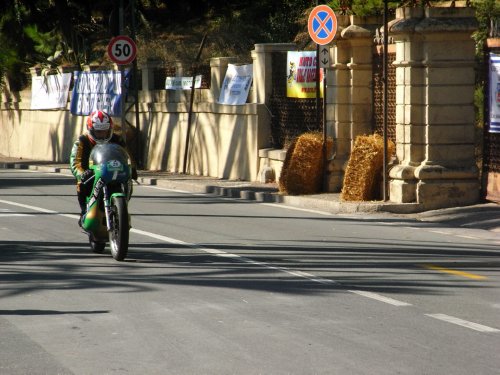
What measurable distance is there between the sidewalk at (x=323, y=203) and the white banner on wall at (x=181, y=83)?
2203 mm

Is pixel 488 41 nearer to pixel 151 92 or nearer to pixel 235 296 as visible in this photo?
pixel 235 296

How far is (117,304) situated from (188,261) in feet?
9.22

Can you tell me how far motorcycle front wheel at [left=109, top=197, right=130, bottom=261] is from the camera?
39.5ft

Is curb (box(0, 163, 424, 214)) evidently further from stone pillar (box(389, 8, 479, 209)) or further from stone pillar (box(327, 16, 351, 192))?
stone pillar (box(327, 16, 351, 192))

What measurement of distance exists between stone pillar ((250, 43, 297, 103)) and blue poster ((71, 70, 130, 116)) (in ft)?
25.2

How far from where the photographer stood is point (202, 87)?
27.6 metres

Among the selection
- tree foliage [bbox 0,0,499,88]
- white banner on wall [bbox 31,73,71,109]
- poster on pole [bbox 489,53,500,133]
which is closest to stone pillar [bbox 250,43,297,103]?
poster on pole [bbox 489,53,500,133]

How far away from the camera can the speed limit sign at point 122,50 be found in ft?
89.4

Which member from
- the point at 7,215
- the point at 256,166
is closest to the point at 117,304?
the point at 7,215

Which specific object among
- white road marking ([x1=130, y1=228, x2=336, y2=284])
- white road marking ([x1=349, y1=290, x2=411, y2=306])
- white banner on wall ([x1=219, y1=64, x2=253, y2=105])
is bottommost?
white road marking ([x1=349, y1=290, x2=411, y2=306])

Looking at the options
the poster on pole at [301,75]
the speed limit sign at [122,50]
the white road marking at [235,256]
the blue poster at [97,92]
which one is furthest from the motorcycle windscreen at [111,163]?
the blue poster at [97,92]

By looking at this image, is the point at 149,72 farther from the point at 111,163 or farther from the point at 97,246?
the point at 111,163

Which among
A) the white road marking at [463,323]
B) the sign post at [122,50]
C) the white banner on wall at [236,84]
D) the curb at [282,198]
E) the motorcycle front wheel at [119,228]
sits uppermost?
the sign post at [122,50]

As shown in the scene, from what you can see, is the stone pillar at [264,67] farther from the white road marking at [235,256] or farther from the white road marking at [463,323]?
the white road marking at [463,323]
